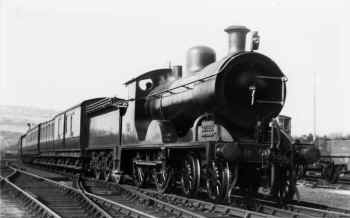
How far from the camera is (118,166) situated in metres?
13.5

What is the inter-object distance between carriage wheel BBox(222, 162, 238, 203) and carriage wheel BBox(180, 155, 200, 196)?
2.50 ft

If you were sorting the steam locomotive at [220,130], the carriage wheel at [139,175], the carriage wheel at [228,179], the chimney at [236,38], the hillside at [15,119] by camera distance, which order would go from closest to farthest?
the carriage wheel at [228,179]
the steam locomotive at [220,130]
the chimney at [236,38]
the carriage wheel at [139,175]
the hillside at [15,119]

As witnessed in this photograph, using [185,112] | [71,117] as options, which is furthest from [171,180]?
[71,117]

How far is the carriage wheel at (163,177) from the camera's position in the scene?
35.4 feet

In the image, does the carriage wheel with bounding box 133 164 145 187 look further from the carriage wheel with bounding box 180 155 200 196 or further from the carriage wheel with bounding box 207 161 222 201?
the carriage wheel with bounding box 207 161 222 201

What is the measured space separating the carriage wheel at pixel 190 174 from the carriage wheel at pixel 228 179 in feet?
2.50

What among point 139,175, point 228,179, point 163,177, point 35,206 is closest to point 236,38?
point 228,179

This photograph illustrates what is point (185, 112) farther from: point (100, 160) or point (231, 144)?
point (100, 160)

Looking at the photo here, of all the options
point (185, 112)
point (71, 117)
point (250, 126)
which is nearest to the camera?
point (250, 126)

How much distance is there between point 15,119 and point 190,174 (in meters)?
115

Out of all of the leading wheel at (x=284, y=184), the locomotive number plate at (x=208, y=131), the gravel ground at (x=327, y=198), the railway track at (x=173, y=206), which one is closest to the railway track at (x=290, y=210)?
the railway track at (x=173, y=206)

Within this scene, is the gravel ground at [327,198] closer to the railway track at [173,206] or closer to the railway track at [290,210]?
the railway track at [290,210]

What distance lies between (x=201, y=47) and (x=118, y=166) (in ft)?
15.1

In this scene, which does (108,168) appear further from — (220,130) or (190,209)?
(220,130)
